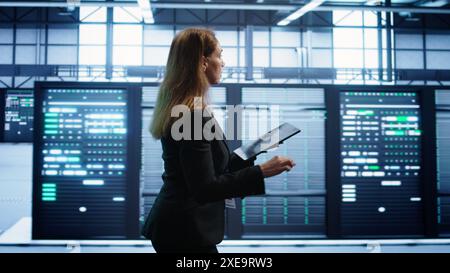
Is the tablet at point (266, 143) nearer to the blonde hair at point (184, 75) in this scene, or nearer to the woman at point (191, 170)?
the woman at point (191, 170)

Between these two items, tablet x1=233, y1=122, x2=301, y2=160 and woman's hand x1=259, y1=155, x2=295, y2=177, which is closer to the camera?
woman's hand x1=259, y1=155, x2=295, y2=177

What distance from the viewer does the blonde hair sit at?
1.11 metres

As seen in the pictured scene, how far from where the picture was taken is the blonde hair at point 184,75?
1.11 metres

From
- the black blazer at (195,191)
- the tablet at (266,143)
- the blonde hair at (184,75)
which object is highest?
the blonde hair at (184,75)

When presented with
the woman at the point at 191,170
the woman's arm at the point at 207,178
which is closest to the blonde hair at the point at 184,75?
the woman at the point at 191,170

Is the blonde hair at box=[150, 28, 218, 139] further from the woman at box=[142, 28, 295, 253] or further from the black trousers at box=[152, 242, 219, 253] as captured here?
the black trousers at box=[152, 242, 219, 253]

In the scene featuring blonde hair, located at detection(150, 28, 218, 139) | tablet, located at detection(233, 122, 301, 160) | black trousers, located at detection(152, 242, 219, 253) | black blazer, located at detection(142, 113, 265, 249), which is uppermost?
blonde hair, located at detection(150, 28, 218, 139)

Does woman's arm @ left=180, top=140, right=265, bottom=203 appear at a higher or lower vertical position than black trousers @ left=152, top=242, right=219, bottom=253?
higher

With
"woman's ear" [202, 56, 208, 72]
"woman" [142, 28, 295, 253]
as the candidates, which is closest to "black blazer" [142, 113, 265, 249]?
"woman" [142, 28, 295, 253]

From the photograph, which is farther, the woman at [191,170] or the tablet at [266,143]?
the tablet at [266,143]

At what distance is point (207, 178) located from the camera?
1021mm

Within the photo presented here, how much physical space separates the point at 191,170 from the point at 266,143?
0.29 m

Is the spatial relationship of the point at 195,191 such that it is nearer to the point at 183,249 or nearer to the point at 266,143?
the point at 183,249
